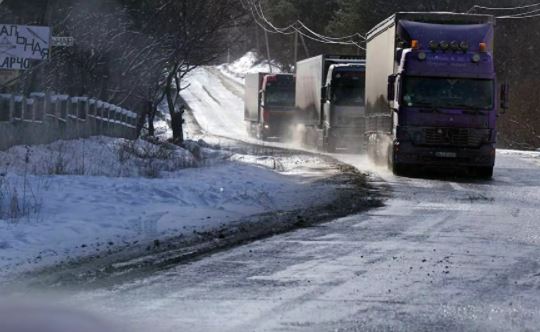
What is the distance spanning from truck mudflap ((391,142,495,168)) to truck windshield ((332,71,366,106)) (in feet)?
39.3

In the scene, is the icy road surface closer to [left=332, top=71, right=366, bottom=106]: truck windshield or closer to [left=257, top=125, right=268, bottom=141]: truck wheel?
[left=332, top=71, right=366, bottom=106]: truck windshield

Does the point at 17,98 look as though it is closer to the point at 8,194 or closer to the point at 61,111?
the point at 61,111

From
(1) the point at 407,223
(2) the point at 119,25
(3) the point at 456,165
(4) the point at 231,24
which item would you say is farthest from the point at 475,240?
(4) the point at 231,24

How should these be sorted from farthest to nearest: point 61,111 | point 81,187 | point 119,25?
point 119,25, point 61,111, point 81,187

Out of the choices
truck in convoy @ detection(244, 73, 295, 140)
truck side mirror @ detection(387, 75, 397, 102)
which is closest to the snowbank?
truck in convoy @ detection(244, 73, 295, 140)

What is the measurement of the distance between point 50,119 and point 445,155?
947 cm

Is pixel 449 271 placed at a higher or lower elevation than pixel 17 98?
lower

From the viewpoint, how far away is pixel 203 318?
7020 millimetres

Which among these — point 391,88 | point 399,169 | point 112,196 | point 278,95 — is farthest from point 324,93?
point 112,196

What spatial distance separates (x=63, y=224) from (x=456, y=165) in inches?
518

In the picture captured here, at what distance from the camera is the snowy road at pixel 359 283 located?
23.0 ft

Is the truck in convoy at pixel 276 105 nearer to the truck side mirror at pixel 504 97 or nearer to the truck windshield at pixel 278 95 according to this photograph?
the truck windshield at pixel 278 95

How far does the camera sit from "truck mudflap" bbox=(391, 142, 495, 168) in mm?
22172

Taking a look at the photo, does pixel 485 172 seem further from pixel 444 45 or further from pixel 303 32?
pixel 303 32
